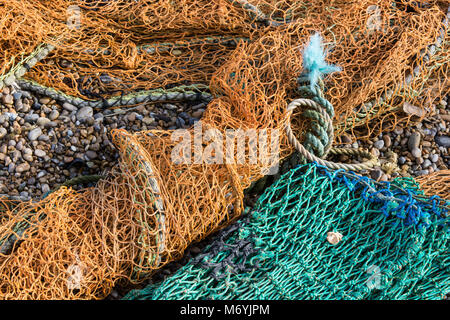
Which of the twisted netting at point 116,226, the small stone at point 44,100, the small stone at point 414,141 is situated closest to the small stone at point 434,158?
the small stone at point 414,141

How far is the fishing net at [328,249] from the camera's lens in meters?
2.69

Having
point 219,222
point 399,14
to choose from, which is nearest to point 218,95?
point 219,222

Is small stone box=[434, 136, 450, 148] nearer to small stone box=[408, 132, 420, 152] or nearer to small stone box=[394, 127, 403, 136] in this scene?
small stone box=[408, 132, 420, 152]

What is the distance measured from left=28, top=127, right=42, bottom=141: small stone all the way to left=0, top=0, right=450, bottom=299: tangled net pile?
1.06 feet

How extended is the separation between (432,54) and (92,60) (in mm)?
2583

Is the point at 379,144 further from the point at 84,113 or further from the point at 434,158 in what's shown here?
the point at 84,113

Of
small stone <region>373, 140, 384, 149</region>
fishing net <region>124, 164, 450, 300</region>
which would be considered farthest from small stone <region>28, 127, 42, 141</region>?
small stone <region>373, 140, 384, 149</region>

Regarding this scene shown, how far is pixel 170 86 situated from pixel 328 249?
1.85m

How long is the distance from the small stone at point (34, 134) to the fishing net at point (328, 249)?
58.0 inches

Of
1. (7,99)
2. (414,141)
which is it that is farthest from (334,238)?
(7,99)

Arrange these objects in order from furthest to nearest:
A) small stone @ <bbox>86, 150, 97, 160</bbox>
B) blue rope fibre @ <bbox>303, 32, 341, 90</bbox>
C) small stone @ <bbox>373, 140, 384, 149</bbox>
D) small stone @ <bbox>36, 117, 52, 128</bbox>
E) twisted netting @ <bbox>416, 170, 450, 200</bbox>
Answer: small stone @ <bbox>373, 140, 384, 149</bbox> < small stone @ <bbox>36, 117, 52, 128</bbox> < small stone @ <bbox>86, 150, 97, 160</bbox> < blue rope fibre @ <bbox>303, 32, 341, 90</bbox> < twisted netting @ <bbox>416, 170, 450, 200</bbox>

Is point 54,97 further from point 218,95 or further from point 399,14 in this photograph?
point 399,14

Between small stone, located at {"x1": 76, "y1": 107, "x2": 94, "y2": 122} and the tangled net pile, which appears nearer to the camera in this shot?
the tangled net pile

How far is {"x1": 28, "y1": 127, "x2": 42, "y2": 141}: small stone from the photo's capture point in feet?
11.7
